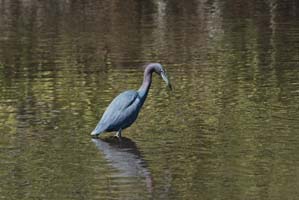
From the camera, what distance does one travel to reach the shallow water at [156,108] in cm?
1038

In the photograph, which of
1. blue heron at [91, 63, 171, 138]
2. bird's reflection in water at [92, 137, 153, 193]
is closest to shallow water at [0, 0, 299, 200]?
bird's reflection in water at [92, 137, 153, 193]

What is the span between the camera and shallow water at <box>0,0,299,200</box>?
408 inches

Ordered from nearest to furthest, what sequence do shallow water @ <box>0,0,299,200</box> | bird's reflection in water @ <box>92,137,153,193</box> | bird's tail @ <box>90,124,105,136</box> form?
shallow water @ <box>0,0,299,200</box>
bird's reflection in water @ <box>92,137,153,193</box>
bird's tail @ <box>90,124,105,136</box>

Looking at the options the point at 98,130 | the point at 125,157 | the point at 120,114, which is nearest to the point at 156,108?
the point at 120,114

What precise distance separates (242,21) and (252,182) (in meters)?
15.1

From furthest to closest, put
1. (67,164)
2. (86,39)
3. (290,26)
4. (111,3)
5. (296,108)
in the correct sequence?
1. (111,3)
2. (290,26)
3. (86,39)
4. (296,108)
5. (67,164)

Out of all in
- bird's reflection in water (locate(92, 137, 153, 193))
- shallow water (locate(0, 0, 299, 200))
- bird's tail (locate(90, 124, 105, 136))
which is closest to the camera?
shallow water (locate(0, 0, 299, 200))

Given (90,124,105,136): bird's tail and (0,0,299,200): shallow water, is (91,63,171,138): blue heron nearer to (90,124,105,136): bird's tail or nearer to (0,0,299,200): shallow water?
(90,124,105,136): bird's tail

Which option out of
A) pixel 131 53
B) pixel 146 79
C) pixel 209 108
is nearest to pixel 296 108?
pixel 209 108

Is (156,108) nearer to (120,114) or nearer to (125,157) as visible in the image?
(120,114)

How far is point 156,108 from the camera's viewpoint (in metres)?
14.3

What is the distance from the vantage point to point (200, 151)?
11.7 m

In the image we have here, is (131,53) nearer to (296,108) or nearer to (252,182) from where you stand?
(296,108)

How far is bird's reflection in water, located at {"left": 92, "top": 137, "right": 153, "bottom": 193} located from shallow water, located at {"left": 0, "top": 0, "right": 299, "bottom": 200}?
19 millimetres
